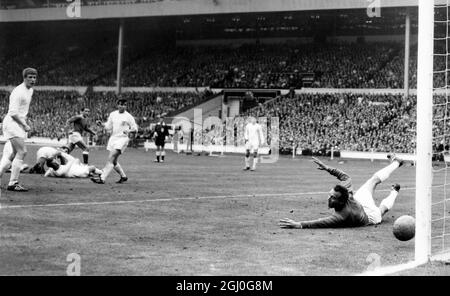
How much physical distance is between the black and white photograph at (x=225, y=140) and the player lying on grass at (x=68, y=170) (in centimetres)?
5

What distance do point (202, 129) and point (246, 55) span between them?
14036 millimetres

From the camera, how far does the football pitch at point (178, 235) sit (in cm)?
659

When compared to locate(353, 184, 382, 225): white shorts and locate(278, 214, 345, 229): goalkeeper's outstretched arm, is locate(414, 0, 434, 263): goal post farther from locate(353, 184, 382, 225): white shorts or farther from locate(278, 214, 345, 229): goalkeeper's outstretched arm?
locate(353, 184, 382, 225): white shorts

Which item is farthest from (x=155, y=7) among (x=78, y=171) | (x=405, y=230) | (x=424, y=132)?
(x=424, y=132)

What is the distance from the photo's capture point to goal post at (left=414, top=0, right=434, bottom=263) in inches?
288

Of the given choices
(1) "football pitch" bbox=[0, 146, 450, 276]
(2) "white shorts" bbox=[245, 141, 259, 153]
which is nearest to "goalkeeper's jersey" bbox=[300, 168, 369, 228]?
(1) "football pitch" bbox=[0, 146, 450, 276]

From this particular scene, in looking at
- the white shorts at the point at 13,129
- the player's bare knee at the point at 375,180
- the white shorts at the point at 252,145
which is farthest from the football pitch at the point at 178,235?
the white shorts at the point at 252,145

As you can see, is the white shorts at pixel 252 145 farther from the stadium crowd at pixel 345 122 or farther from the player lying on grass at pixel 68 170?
the stadium crowd at pixel 345 122

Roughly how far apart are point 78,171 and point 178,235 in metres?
8.49

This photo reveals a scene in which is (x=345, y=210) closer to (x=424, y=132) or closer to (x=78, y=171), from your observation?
(x=424, y=132)

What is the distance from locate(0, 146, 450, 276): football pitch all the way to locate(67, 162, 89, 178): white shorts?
1.67 metres

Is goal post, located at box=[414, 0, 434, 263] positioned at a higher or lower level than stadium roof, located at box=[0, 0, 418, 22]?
lower

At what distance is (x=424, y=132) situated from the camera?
7.36 metres

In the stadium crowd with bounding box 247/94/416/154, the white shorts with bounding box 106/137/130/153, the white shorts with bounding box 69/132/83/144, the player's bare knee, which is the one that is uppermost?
the stadium crowd with bounding box 247/94/416/154
